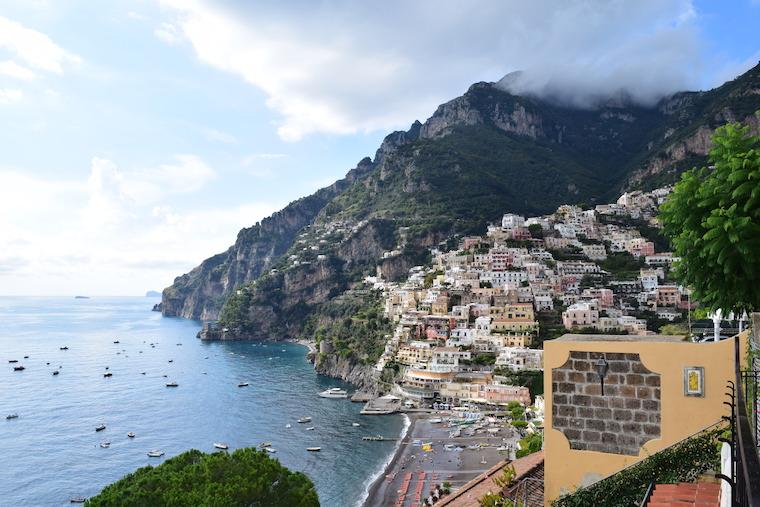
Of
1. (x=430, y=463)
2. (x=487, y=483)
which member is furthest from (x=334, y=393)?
(x=487, y=483)

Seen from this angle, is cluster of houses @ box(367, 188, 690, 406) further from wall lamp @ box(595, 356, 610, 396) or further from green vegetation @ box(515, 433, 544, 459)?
wall lamp @ box(595, 356, 610, 396)

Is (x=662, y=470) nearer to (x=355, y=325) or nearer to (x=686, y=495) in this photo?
(x=686, y=495)

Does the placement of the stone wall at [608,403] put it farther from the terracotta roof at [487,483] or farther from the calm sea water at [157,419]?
the calm sea water at [157,419]

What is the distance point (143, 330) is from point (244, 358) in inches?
2437

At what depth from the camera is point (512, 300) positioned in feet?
221

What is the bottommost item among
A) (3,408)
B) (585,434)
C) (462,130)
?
(3,408)

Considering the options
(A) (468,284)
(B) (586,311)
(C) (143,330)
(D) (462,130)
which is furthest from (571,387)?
(D) (462,130)

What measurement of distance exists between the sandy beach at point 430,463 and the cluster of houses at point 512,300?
9567 millimetres

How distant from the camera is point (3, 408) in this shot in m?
52.5

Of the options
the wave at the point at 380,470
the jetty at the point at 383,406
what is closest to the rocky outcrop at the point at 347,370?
the jetty at the point at 383,406

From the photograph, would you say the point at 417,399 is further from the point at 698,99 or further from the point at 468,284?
the point at 698,99

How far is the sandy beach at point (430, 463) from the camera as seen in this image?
3170 cm

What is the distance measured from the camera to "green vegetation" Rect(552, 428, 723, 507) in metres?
5.90

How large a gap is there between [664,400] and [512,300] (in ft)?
206
